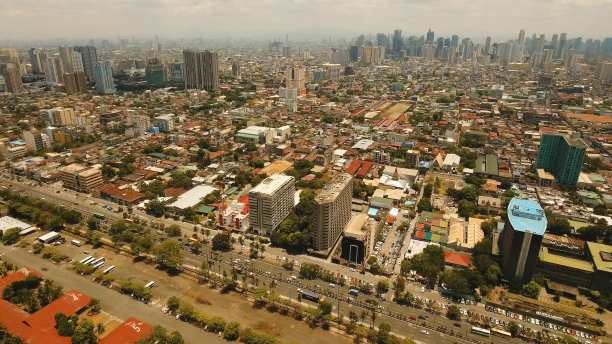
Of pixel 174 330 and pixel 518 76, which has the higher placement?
pixel 518 76

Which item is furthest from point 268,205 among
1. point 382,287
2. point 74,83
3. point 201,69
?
point 74,83

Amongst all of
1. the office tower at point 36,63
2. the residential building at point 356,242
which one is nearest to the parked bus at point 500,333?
the residential building at point 356,242

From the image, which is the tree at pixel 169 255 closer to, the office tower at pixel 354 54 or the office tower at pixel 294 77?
the office tower at pixel 294 77

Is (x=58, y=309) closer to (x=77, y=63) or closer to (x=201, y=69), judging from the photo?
(x=201, y=69)

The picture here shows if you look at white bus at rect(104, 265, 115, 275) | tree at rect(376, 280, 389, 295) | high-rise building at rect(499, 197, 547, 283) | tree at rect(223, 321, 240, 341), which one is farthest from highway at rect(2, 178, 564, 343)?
white bus at rect(104, 265, 115, 275)

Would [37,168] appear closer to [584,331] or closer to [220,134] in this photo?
[220,134]

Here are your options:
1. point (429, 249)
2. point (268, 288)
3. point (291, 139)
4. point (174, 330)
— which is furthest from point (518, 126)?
point (174, 330)
